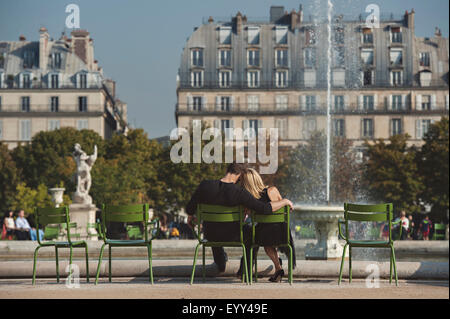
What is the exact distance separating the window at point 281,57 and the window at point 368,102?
725 centimetres

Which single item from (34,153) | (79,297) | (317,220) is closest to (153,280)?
(79,297)

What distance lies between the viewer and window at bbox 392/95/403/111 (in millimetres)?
68438

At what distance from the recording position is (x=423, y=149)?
165 feet

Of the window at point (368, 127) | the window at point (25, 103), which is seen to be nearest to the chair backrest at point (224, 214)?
the window at point (368, 127)

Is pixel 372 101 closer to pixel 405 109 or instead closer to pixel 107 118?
pixel 405 109

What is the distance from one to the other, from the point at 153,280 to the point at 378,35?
213 ft

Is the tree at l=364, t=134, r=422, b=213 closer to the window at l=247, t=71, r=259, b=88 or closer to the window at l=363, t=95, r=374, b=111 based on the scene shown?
the window at l=363, t=95, r=374, b=111

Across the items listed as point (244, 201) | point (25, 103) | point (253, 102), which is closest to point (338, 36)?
point (253, 102)

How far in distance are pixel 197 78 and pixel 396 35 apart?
57.3ft

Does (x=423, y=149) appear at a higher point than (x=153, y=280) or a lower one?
higher

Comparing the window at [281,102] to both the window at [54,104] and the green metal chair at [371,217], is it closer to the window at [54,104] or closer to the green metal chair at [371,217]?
the window at [54,104]

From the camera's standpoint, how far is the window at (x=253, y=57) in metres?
70.4

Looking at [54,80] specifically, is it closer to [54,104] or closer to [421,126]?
[54,104]
